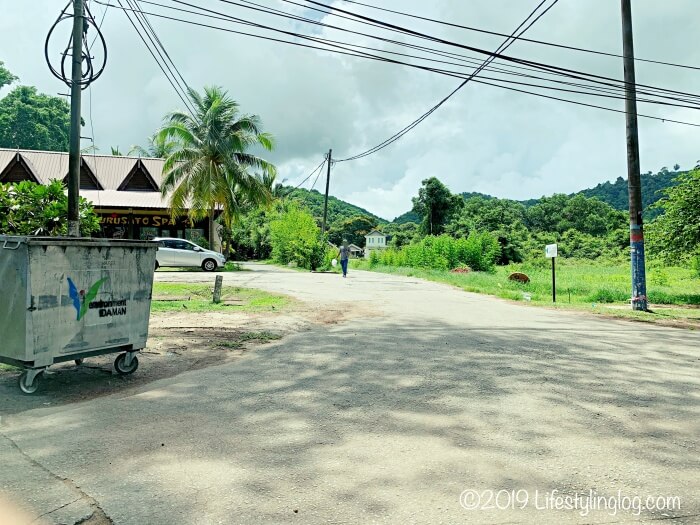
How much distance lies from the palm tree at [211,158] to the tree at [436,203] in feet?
124

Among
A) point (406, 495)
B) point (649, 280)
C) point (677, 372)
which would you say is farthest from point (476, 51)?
point (649, 280)

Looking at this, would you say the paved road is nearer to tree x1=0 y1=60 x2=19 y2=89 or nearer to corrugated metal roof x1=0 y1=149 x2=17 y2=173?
corrugated metal roof x1=0 y1=149 x2=17 y2=173

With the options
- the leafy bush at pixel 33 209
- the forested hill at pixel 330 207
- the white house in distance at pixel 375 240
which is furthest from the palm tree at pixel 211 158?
the white house in distance at pixel 375 240

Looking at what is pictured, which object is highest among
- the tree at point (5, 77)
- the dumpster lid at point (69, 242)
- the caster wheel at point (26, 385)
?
the tree at point (5, 77)

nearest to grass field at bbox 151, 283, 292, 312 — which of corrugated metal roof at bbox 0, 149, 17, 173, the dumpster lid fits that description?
the dumpster lid

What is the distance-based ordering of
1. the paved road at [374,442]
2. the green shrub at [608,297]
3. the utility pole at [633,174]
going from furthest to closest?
the green shrub at [608,297] < the utility pole at [633,174] < the paved road at [374,442]

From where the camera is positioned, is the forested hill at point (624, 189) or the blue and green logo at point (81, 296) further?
the forested hill at point (624, 189)

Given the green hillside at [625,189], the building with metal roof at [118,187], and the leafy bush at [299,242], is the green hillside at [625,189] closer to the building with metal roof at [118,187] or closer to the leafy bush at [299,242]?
the leafy bush at [299,242]

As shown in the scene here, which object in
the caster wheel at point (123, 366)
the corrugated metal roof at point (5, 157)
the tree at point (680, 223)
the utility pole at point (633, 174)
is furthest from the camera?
the corrugated metal roof at point (5, 157)

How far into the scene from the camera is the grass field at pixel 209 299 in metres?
11.5

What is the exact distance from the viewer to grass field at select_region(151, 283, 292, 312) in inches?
454

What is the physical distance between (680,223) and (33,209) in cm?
1808

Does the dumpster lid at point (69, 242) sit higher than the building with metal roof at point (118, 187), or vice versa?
the building with metal roof at point (118, 187)

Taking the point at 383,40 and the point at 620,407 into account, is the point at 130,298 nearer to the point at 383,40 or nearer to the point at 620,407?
the point at 620,407
